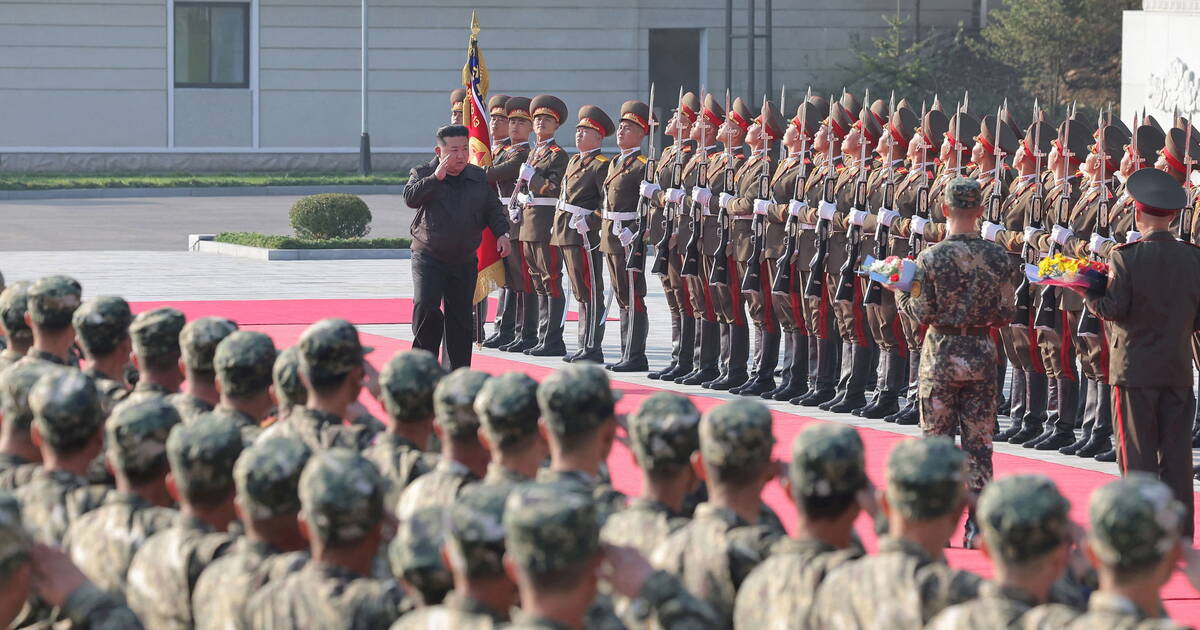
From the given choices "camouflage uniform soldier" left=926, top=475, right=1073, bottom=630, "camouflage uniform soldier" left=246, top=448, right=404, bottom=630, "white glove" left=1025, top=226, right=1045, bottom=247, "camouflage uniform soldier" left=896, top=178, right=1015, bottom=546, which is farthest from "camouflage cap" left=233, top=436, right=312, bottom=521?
"white glove" left=1025, top=226, right=1045, bottom=247

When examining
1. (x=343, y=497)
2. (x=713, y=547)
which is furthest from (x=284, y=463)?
(x=713, y=547)

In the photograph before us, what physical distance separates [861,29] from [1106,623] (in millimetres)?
35916

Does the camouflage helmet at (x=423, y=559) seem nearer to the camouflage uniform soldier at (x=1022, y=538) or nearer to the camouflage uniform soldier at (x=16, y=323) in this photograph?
the camouflage uniform soldier at (x=1022, y=538)

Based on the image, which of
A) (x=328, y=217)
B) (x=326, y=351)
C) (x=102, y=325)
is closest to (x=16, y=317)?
(x=102, y=325)

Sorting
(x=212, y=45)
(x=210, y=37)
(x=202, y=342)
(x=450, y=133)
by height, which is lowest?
(x=202, y=342)

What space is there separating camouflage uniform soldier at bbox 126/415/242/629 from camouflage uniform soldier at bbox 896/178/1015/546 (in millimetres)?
4238

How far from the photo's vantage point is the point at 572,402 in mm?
4922

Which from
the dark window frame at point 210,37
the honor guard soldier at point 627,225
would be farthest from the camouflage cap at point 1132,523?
the dark window frame at point 210,37

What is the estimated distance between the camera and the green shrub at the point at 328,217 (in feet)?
72.7

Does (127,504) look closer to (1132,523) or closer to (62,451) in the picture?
(62,451)

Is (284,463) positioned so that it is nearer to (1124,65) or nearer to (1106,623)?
(1106,623)

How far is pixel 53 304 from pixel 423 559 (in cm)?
337

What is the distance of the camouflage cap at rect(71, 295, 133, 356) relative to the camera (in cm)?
664

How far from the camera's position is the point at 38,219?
84.5 feet
